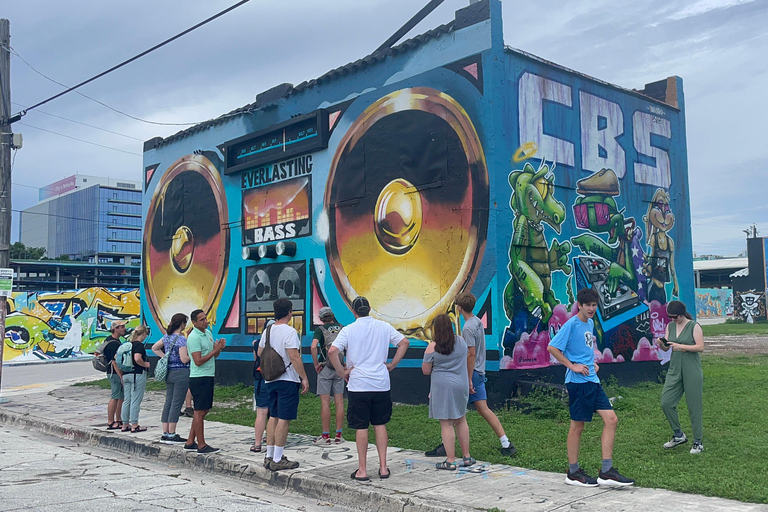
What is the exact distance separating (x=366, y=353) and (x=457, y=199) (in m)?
5.13

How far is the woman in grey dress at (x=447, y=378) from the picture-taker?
7.05m

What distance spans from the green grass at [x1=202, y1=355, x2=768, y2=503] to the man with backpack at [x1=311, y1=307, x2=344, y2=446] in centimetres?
48

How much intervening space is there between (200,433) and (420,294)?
4788 mm

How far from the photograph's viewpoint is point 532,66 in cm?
1176

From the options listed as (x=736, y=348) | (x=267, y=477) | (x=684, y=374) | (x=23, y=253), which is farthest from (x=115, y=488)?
(x=23, y=253)

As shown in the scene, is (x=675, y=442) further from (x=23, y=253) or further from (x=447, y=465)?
(x=23, y=253)

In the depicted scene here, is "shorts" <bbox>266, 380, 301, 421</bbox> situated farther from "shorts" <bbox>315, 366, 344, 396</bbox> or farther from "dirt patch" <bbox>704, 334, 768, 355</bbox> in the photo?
"dirt patch" <bbox>704, 334, 768, 355</bbox>

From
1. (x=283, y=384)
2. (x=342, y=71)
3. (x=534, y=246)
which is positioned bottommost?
(x=283, y=384)

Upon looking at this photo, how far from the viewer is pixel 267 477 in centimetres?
745

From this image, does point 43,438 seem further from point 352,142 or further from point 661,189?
point 661,189

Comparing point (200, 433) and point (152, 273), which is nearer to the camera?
point (200, 433)

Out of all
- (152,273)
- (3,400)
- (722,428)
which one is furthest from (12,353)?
(722,428)

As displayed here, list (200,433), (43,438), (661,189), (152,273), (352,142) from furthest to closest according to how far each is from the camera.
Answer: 1. (152,273)
2. (661,189)
3. (352,142)
4. (43,438)
5. (200,433)

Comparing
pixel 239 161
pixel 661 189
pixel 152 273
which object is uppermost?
pixel 239 161
